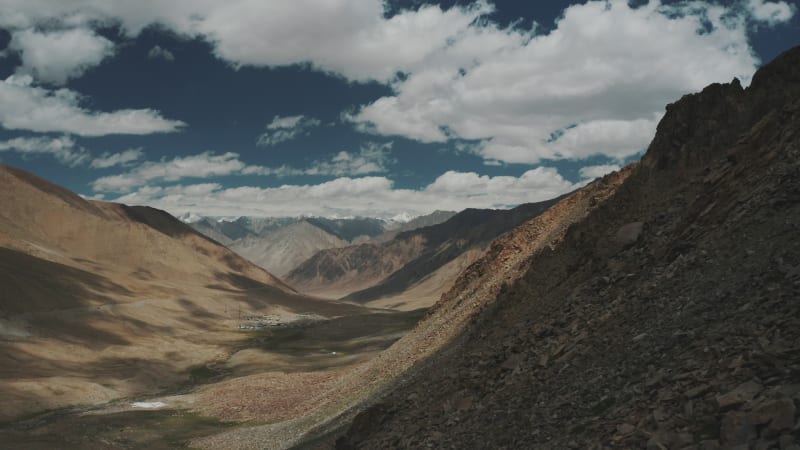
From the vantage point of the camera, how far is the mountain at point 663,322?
1130cm

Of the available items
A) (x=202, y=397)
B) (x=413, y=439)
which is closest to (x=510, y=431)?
(x=413, y=439)

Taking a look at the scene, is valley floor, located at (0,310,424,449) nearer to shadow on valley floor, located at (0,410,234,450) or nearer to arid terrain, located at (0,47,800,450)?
shadow on valley floor, located at (0,410,234,450)

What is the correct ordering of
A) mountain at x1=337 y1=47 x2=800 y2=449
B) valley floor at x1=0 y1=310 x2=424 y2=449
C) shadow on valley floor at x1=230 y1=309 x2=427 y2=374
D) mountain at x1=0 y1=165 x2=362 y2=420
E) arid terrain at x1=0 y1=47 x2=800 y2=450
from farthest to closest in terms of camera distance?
shadow on valley floor at x1=230 y1=309 x2=427 y2=374
mountain at x1=0 y1=165 x2=362 y2=420
valley floor at x1=0 y1=310 x2=424 y2=449
arid terrain at x1=0 y1=47 x2=800 y2=450
mountain at x1=337 y1=47 x2=800 y2=449

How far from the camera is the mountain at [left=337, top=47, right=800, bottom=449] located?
445 inches

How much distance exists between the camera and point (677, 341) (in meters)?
14.4

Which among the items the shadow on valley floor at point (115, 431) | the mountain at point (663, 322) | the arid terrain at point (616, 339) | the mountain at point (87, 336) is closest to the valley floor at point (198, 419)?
the shadow on valley floor at point (115, 431)

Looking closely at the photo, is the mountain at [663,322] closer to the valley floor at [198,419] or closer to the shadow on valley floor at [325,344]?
the valley floor at [198,419]

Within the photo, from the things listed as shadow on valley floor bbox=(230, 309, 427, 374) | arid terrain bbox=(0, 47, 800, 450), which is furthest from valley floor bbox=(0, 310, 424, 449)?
shadow on valley floor bbox=(230, 309, 427, 374)

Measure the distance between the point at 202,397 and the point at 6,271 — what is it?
11132 centimetres

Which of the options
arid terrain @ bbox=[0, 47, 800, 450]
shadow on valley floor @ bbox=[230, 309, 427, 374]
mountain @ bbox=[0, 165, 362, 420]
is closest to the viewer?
arid terrain @ bbox=[0, 47, 800, 450]

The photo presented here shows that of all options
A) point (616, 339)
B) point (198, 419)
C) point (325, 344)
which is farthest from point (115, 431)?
point (325, 344)

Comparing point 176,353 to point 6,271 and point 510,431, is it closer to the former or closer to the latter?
point 6,271

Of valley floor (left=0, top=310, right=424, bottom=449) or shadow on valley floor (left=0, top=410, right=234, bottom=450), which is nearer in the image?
valley floor (left=0, top=310, right=424, bottom=449)

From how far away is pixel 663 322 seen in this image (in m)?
16.0
